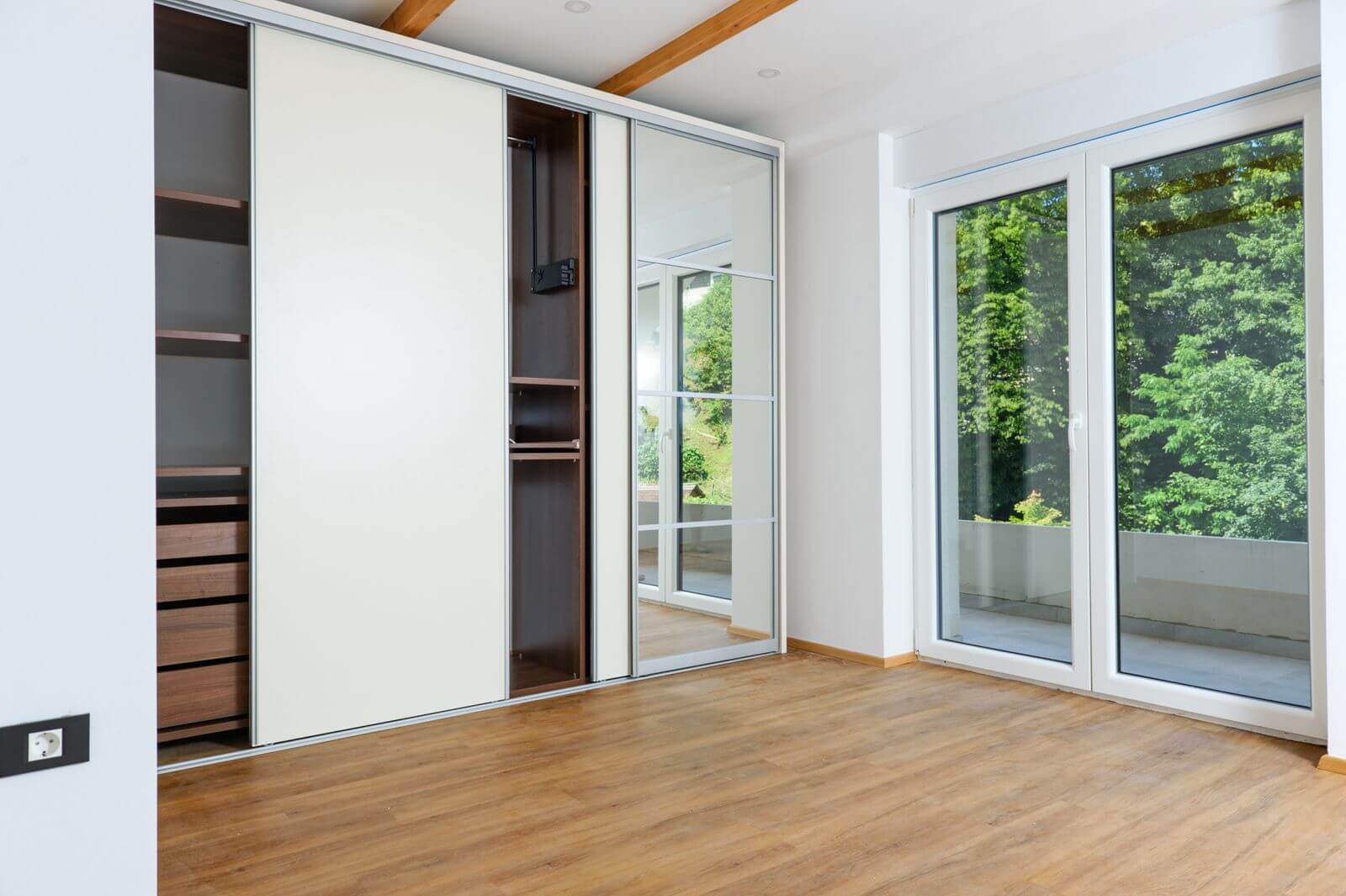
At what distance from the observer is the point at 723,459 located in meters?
4.36

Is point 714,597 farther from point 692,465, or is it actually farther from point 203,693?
point 203,693

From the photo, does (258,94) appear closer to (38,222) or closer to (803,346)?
(38,222)

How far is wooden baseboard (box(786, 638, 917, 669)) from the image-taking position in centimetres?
427

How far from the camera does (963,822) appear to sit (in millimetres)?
2477

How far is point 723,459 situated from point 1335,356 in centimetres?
238

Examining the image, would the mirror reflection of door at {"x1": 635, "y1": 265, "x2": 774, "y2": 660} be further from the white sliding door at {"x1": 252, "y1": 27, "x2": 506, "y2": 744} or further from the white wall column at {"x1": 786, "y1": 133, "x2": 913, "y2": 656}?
the white sliding door at {"x1": 252, "y1": 27, "x2": 506, "y2": 744}

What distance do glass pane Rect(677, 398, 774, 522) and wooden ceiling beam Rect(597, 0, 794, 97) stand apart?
140cm

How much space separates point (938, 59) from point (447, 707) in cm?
325

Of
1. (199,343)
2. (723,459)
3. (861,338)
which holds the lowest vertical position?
(723,459)

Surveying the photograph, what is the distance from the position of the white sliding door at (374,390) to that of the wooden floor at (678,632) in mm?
736

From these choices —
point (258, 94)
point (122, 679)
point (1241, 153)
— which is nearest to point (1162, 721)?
point (1241, 153)

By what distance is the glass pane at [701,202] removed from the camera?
4.08 m

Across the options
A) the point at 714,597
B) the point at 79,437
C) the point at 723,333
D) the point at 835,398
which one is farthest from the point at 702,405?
the point at 79,437

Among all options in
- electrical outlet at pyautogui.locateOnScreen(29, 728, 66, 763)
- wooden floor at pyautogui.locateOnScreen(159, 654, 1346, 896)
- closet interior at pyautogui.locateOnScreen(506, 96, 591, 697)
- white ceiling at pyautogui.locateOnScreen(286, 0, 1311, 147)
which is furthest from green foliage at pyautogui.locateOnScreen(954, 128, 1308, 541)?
electrical outlet at pyautogui.locateOnScreen(29, 728, 66, 763)
